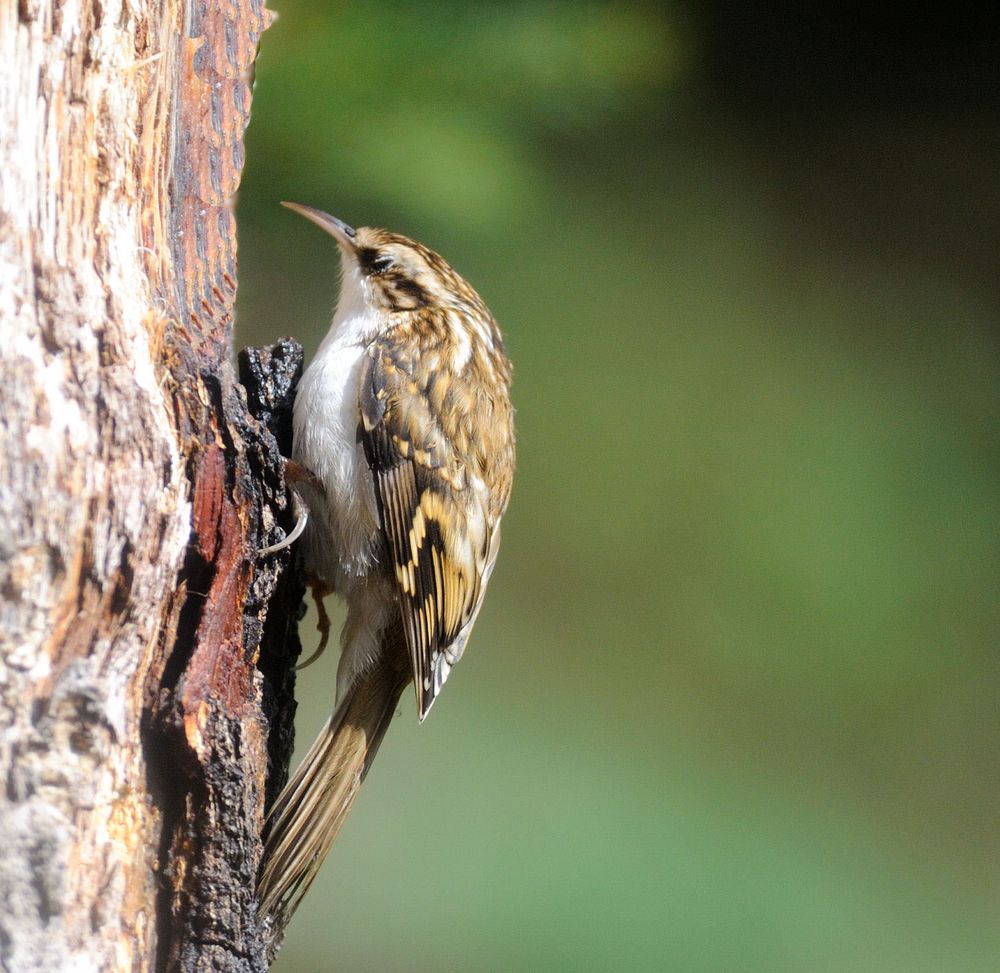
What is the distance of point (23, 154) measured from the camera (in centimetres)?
79

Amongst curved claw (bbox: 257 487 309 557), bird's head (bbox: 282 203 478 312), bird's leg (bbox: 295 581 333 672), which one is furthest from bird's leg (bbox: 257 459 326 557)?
bird's head (bbox: 282 203 478 312)

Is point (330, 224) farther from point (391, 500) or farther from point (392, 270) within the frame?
point (391, 500)

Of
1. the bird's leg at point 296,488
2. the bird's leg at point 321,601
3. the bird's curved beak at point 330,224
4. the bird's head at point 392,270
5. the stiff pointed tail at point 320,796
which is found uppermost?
the bird's curved beak at point 330,224

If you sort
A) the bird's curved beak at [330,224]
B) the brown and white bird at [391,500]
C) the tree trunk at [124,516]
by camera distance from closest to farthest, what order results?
the tree trunk at [124,516], the brown and white bird at [391,500], the bird's curved beak at [330,224]

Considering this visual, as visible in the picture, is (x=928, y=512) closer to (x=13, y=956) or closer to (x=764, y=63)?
(x=764, y=63)

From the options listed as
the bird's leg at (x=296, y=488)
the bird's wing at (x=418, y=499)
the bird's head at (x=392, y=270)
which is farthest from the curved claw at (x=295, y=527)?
the bird's head at (x=392, y=270)

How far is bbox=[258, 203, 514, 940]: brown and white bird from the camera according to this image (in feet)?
4.04

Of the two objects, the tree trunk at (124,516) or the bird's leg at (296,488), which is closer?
the tree trunk at (124,516)

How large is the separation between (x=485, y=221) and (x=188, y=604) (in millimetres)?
853

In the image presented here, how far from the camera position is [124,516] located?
0.83 meters

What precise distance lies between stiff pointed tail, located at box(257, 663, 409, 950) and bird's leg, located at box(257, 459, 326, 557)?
0.66 feet

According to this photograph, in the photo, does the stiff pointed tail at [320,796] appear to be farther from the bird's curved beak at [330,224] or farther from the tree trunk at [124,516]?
the bird's curved beak at [330,224]

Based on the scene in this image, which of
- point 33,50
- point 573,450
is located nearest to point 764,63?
point 573,450

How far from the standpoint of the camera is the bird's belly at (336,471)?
4.06ft
